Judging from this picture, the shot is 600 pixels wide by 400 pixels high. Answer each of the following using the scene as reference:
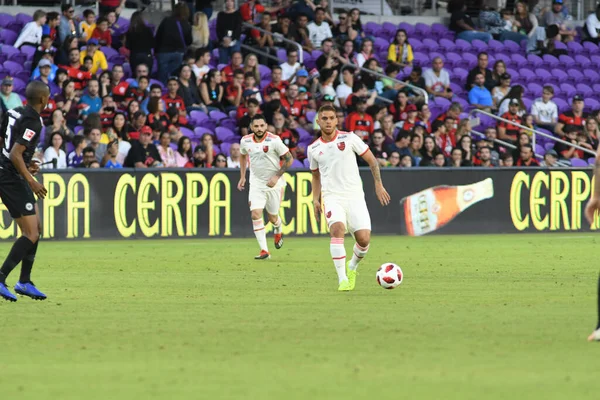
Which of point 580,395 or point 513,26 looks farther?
point 513,26

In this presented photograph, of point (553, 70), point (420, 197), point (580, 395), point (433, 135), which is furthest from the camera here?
point (553, 70)

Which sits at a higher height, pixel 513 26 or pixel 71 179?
pixel 513 26

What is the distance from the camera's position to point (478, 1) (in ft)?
107

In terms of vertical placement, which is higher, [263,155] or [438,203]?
[263,155]

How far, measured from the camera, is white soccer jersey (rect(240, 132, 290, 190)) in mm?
17748

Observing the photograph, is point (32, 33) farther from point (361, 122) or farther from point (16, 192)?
point (16, 192)

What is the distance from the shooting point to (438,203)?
24.3 metres

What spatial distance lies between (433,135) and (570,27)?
10.0 meters

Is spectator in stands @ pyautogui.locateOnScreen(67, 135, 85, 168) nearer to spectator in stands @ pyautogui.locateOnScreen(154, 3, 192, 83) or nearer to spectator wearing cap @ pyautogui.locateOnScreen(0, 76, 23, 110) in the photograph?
spectator wearing cap @ pyautogui.locateOnScreen(0, 76, 23, 110)

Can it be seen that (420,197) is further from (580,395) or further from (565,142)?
(580,395)

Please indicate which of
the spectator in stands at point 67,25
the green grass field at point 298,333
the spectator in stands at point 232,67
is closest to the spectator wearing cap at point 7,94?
the spectator in stands at point 67,25

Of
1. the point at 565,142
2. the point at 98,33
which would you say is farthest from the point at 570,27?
the point at 98,33

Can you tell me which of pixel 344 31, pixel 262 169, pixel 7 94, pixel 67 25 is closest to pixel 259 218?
pixel 262 169

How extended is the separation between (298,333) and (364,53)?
19.8 meters
